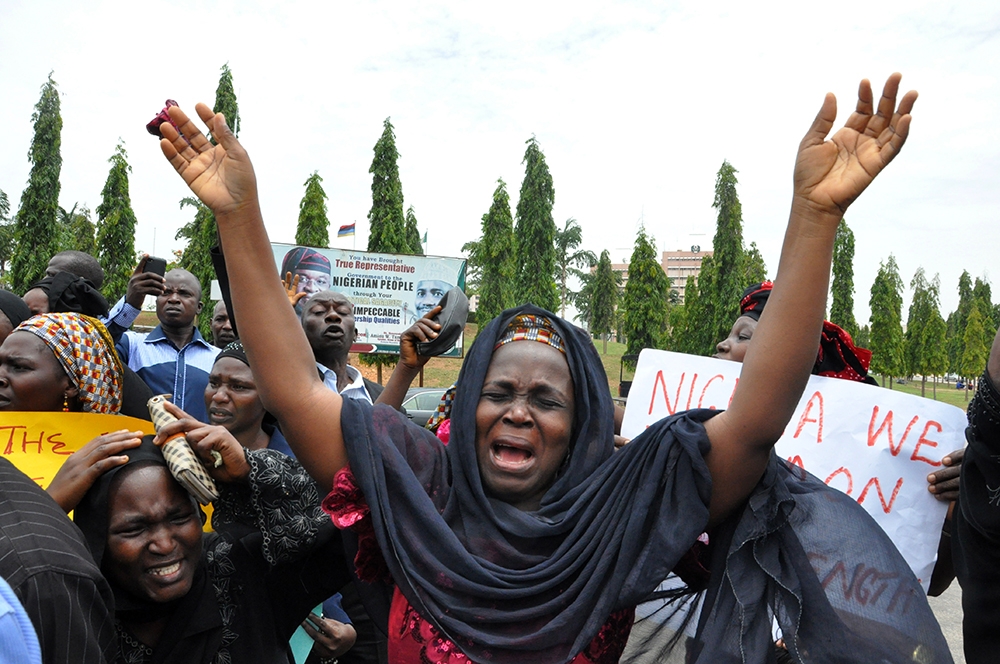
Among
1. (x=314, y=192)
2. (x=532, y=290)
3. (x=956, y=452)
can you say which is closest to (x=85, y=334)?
(x=956, y=452)

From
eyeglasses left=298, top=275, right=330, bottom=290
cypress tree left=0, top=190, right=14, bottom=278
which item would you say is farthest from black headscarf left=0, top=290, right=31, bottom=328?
cypress tree left=0, top=190, right=14, bottom=278

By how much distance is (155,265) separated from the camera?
4766mm

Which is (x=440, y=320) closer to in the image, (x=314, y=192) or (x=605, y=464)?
(x=605, y=464)

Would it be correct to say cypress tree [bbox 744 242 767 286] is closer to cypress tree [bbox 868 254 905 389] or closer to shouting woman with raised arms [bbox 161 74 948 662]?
cypress tree [bbox 868 254 905 389]

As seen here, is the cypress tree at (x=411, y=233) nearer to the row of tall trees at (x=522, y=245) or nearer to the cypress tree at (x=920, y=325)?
the row of tall trees at (x=522, y=245)

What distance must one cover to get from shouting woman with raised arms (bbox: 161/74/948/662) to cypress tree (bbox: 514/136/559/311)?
72.1 feet

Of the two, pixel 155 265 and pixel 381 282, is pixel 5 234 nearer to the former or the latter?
pixel 381 282

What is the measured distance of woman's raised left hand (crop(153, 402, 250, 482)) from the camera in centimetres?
190

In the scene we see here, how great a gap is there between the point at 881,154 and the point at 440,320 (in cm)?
161

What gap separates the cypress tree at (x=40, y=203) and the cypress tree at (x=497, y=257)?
13.2 metres

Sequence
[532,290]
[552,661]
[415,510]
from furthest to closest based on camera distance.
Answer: [532,290] < [415,510] < [552,661]

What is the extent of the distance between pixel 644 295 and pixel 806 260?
23.2 m

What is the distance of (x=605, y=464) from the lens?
5.97 ft

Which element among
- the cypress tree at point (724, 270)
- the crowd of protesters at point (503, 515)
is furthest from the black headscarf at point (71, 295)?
the cypress tree at point (724, 270)
